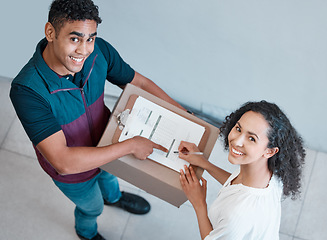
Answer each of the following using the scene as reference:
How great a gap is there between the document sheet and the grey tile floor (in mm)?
959

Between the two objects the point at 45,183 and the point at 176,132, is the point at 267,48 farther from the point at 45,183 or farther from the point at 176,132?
the point at 45,183

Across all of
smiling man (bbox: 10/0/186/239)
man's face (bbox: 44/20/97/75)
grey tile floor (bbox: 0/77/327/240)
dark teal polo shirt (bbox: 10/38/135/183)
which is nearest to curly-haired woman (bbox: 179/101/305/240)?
smiling man (bbox: 10/0/186/239)

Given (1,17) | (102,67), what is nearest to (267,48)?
(102,67)

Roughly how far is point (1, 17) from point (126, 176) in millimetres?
1255

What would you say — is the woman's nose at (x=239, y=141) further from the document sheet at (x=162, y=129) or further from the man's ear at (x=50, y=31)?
the man's ear at (x=50, y=31)

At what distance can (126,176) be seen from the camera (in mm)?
1379

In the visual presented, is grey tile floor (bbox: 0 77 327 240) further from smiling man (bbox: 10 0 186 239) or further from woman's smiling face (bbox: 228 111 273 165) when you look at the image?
woman's smiling face (bbox: 228 111 273 165)

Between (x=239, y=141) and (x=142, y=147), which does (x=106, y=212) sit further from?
(x=239, y=141)

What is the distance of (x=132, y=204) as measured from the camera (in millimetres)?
2104

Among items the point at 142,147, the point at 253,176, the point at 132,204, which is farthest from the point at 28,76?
the point at 132,204

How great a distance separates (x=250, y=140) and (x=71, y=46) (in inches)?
24.9

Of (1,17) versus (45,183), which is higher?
(1,17)

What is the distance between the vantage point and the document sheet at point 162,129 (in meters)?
1.26

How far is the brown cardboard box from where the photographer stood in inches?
48.6
